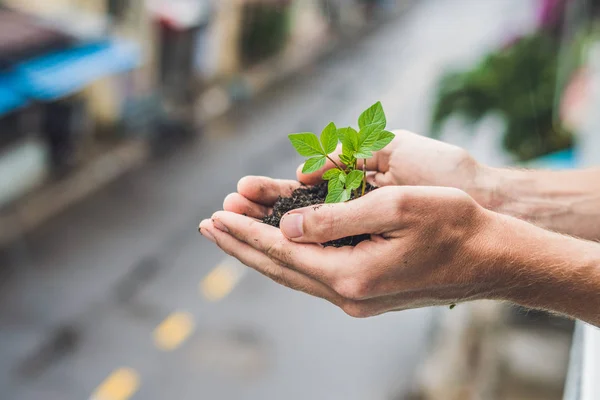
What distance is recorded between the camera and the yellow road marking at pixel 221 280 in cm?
735

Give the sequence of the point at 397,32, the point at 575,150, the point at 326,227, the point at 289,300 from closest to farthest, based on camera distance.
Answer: the point at 326,227, the point at 575,150, the point at 289,300, the point at 397,32

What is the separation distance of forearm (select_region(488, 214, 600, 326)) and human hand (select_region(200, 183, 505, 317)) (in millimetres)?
29

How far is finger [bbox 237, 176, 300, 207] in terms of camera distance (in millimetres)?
1869

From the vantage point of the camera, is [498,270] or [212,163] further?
[212,163]

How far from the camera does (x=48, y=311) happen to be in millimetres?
6758

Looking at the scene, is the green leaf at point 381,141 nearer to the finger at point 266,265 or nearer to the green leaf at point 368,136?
the green leaf at point 368,136

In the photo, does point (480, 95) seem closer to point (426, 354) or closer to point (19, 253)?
point (426, 354)

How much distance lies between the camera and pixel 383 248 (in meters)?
1.57

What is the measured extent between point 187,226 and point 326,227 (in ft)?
23.5

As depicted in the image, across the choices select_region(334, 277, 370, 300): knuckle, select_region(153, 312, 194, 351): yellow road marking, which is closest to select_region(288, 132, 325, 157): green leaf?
select_region(334, 277, 370, 300): knuckle

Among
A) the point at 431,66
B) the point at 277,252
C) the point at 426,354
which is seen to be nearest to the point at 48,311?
the point at 426,354

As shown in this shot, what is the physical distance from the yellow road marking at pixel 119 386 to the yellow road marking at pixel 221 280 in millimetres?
1409

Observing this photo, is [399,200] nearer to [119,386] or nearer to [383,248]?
[383,248]

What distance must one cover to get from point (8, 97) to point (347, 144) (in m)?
6.66
